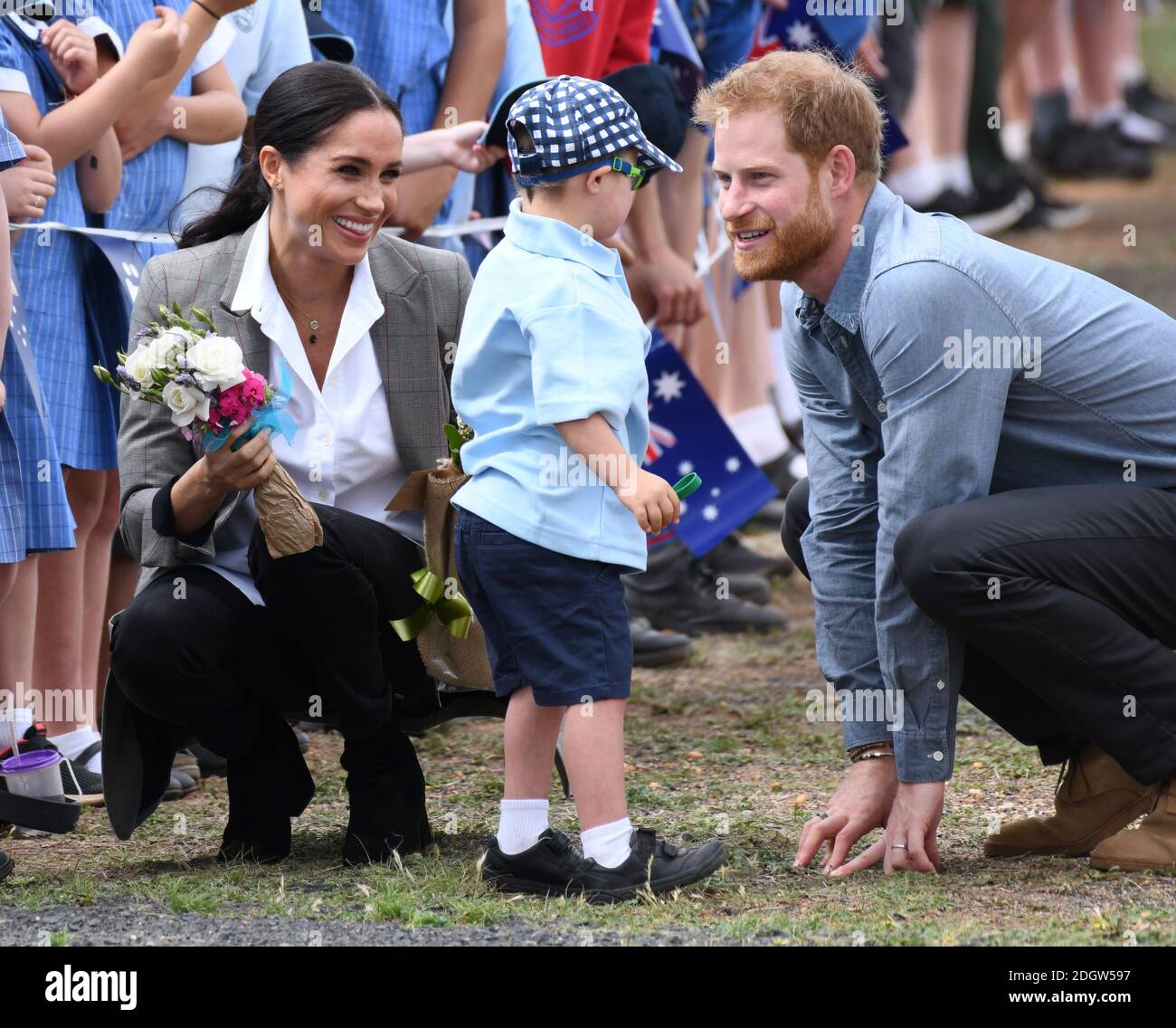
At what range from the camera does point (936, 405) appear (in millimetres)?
2932

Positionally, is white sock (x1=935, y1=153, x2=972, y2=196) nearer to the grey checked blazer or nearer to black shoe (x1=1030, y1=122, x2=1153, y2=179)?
black shoe (x1=1030, y1=122, x2=1153, y2=179)

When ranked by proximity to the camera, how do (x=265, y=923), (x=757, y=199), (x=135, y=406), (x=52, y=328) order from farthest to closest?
1. (x=52, y=328)
2. (x=135, y=406)
3. (x=757, y=199)
4. (x=265, y=923)

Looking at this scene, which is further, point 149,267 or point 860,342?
point 149,267

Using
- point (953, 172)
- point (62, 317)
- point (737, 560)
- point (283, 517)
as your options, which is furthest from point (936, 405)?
point (953, 172)

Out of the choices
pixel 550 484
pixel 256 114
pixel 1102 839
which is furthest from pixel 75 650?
pixel 1102 839

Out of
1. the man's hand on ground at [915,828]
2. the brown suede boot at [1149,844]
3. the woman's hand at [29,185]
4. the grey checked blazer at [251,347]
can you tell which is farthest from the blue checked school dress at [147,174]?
the brown suede boot at [1149,844]

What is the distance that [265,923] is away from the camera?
9.35ft

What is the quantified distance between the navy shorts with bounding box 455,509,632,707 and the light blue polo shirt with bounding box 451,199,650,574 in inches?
1.0

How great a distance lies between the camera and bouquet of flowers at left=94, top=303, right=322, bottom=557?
9.72ft

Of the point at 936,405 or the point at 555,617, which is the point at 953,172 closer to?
the point at 936,405

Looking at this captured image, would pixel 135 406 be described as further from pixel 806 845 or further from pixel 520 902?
pixel 806 845

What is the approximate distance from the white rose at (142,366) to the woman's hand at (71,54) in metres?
1.12

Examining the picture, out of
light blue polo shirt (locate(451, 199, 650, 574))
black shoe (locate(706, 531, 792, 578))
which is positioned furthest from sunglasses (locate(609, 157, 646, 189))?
black shoe (locate(706, 531, 792, 578))

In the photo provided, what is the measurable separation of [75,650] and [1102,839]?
2137mm
